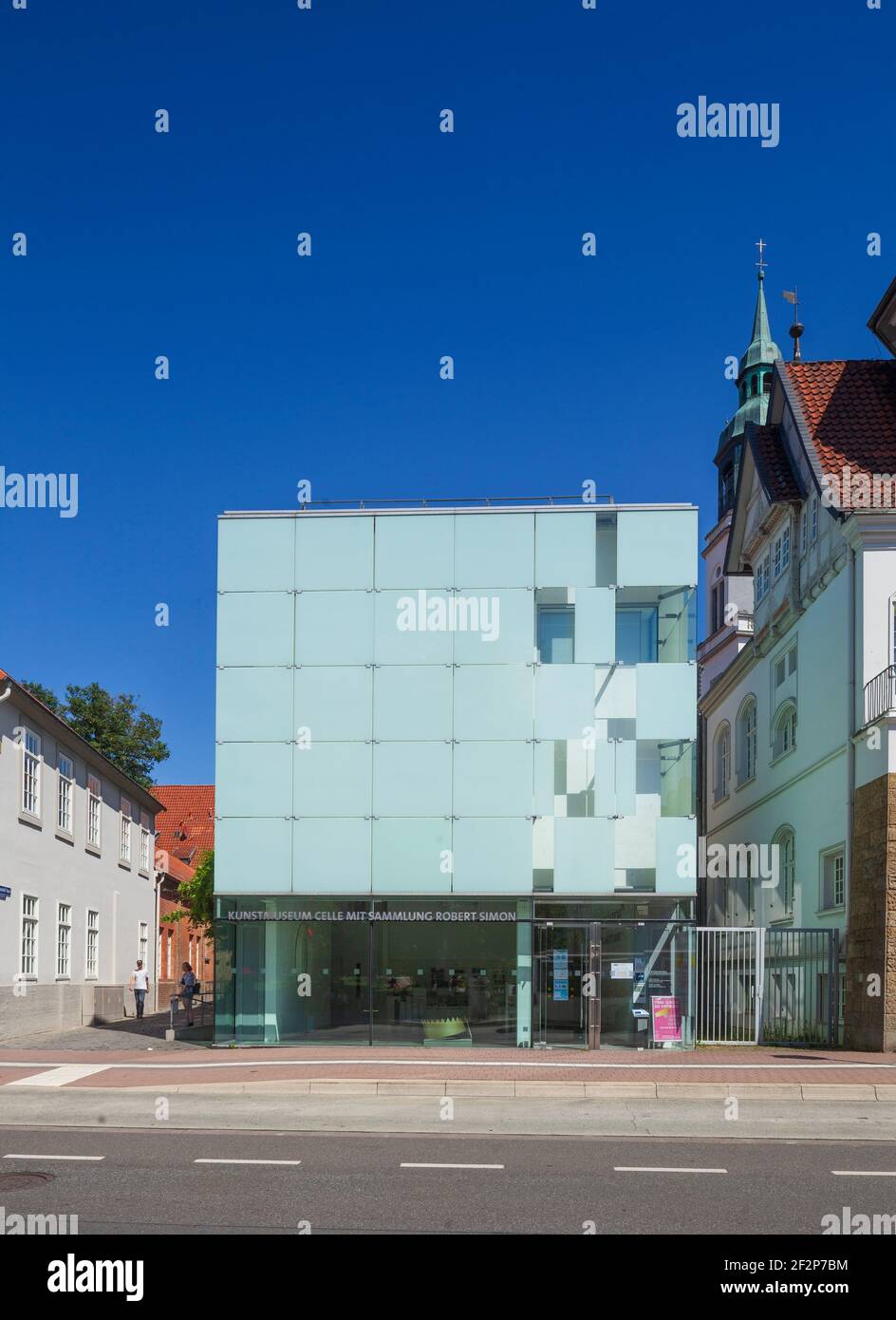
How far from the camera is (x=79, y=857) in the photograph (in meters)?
33.0

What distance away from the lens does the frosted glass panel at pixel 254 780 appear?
2398cm

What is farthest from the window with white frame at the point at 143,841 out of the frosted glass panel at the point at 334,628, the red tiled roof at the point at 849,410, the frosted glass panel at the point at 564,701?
the red tiled roof at the point at 849,410

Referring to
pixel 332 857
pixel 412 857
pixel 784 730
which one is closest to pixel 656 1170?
pixel 412 857

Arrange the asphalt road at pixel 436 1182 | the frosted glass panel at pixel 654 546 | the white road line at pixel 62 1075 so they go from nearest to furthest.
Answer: the asphalt road at pixel 436 1182, the white road line at pixel 62 1075, the frosted glass panel at pixel 654 546

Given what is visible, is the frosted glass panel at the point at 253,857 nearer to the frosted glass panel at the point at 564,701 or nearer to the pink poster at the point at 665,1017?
the frosted glass panel at the point at 564,701

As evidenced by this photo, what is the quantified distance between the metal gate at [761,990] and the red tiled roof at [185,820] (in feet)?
149

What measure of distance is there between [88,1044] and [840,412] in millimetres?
19800

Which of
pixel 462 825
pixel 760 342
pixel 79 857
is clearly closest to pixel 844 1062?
pixel 462 825

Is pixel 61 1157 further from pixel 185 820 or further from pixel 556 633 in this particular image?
pixel 185 820

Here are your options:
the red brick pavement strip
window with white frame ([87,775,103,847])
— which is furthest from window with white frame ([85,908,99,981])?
the red brick pavement strip

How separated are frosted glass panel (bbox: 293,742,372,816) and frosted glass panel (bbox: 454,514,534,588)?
147 inches

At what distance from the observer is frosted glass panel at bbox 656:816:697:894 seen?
2291cm

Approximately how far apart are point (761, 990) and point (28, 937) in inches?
618
